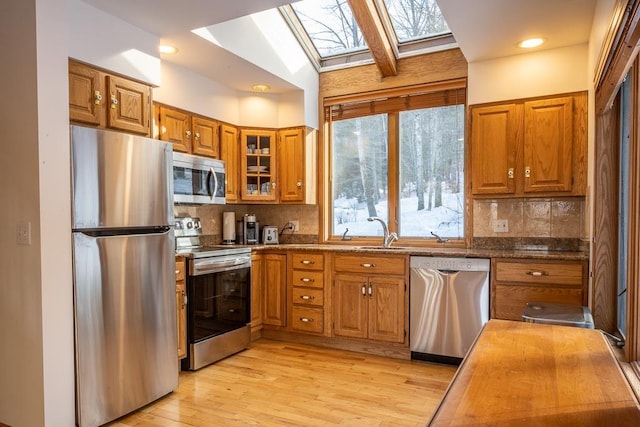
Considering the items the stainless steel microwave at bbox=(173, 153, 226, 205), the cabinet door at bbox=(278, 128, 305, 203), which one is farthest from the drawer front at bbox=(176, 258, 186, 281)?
the cabinet door at bbox=(278, 128, 305, 203)

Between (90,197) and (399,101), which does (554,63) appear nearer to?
(399,101)

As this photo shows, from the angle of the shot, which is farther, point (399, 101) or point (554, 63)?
point (399, 101)

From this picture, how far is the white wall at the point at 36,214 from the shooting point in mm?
2174

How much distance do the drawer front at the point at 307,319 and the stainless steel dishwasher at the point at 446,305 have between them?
848 mm

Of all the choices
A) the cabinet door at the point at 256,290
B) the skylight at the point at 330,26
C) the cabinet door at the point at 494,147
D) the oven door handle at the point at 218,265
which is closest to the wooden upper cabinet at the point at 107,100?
the oven door handle at the point at 218,265

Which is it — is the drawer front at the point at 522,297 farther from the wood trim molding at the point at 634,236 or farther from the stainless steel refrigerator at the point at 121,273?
the stainless steel refrigerator at the point at 121,273

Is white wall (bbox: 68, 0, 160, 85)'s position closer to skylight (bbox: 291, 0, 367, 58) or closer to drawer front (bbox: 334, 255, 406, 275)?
skylight (bbox: 291, 0, 367, 58)

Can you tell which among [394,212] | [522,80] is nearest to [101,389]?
[394,212]

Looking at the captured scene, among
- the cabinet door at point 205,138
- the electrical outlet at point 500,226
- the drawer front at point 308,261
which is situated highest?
the cabinet door at point 205,138

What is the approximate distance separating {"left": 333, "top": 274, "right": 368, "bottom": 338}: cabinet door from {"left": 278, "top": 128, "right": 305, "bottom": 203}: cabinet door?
105cm

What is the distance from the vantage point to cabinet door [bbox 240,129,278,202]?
14.1ft

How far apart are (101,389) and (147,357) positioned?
32cm

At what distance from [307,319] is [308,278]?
0.38 metres

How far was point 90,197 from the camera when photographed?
2.35 metres
